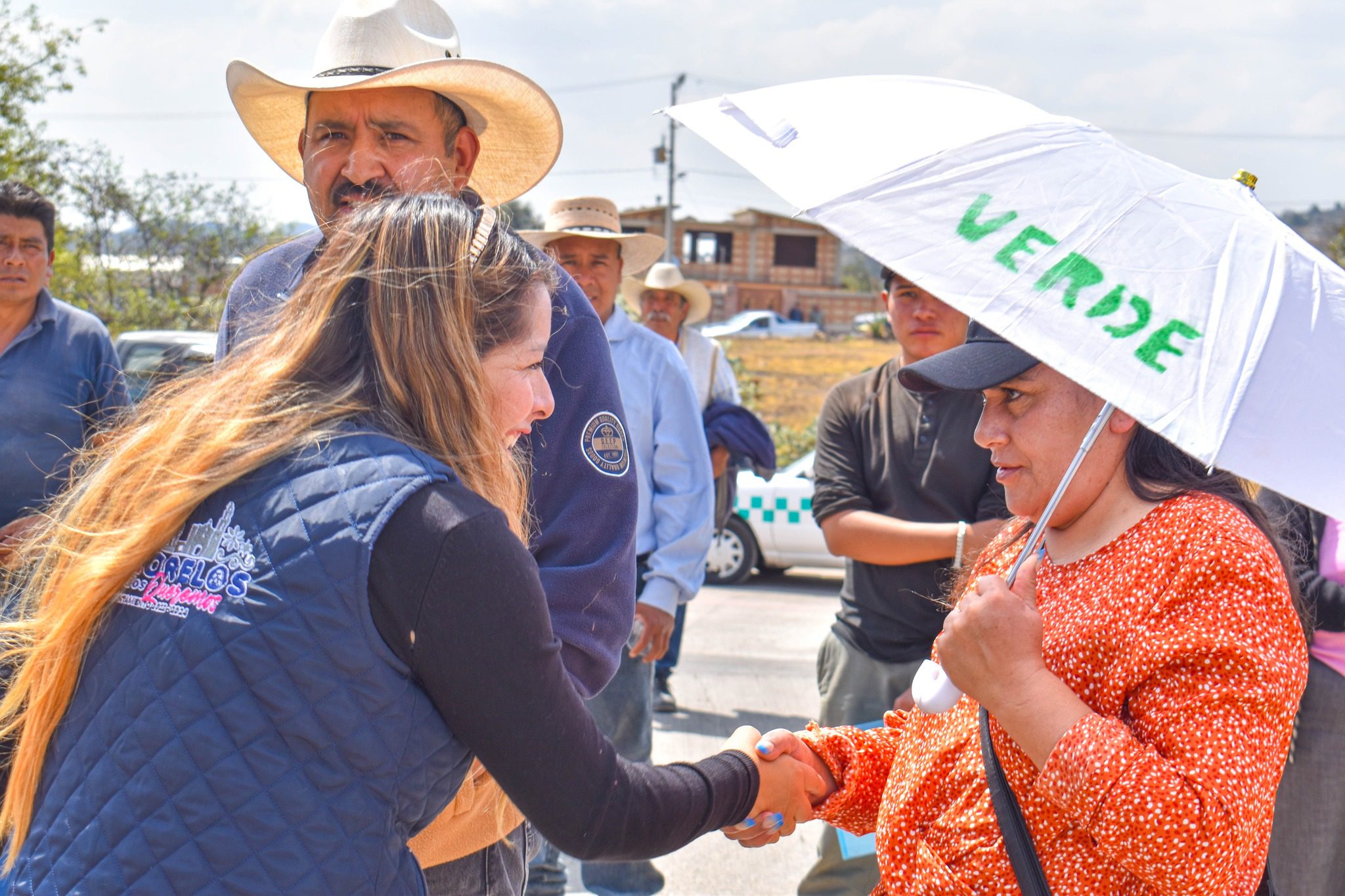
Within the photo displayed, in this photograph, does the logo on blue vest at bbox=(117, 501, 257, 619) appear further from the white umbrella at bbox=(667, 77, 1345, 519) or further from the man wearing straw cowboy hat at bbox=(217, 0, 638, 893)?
the white umbrella at bbox=(667, 77, 1345, 519)

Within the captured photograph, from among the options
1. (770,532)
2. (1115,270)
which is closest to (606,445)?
(1115,270)

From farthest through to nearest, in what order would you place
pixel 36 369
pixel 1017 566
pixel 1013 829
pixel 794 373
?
pixel 794 373
pixel 36 369
pixel 1017 566
pixel 1013 829

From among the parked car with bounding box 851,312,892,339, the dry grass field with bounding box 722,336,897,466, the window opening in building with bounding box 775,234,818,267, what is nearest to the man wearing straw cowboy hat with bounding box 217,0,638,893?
the dry grass field with bounding box 722,336,897,466

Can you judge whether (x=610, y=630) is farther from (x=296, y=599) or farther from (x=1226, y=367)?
(x=1226, y=367)

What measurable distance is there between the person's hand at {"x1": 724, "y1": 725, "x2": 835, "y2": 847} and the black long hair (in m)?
0.80

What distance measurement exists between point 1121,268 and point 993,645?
1.99 ft

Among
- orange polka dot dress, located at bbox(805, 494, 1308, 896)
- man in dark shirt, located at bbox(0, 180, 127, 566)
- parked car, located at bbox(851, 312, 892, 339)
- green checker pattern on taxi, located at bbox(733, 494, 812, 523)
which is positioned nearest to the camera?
orange polka dot dress, located at bbox(805, 494, 1308, 896)

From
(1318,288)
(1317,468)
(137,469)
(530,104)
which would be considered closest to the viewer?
(137,469)

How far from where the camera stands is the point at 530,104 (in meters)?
2.73

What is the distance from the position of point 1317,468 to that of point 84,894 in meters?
1.72

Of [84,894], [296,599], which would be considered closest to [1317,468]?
[296,599]

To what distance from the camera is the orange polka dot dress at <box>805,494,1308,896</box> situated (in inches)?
65.6

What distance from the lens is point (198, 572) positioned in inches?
55.3

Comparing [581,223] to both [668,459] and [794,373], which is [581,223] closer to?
[668,459]
